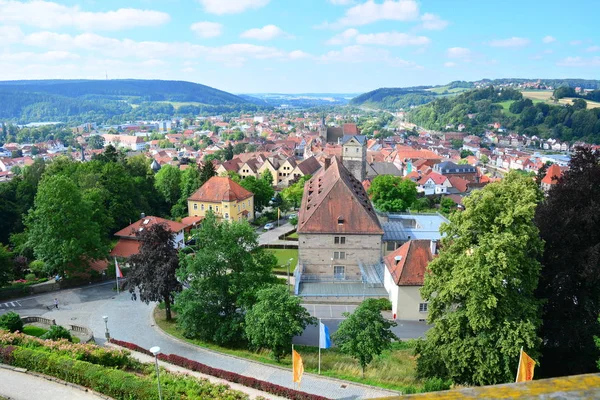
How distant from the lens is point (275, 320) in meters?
25.5

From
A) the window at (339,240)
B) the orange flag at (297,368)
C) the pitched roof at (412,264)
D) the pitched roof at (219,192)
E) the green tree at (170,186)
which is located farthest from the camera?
the green tree at (170,186)

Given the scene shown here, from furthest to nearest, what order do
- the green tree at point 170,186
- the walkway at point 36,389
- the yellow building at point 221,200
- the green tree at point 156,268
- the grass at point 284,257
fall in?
1. the green tree at point 170,186
2. the yellow building at point 221,200
3. the grass at point 284,257
4. the green tree at point 156,268
5. the walkway at point 36,389

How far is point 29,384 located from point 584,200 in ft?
91.7

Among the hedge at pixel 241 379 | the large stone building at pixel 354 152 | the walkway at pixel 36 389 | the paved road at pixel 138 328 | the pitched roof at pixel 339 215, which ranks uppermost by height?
the large stone building at pixel 354 152

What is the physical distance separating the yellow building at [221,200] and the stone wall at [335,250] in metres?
20.9

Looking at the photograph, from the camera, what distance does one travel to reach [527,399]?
121 inches

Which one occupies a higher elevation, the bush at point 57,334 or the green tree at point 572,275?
the green tree at point 572,275

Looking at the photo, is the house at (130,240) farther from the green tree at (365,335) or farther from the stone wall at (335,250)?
the green tree at (365,335)

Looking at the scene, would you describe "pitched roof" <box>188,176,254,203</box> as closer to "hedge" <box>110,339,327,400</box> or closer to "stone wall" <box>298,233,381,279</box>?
"stone wall" <box>298,233,381,279</box>

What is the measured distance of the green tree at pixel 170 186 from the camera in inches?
2840

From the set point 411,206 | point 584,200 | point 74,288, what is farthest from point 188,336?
point 411,206

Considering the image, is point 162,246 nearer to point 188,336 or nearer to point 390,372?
point 188,336

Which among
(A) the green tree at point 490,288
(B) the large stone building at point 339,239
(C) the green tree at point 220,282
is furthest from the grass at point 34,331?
(A) the green tree at point 490,288

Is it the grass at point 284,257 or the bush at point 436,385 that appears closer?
the bush at point 436,385
